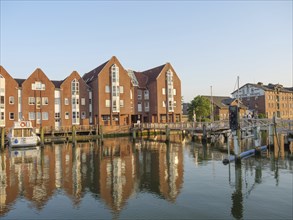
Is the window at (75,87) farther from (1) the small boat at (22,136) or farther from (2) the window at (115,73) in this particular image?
(1) the small boat at (22,136)

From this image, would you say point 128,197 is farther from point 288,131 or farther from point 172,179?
point 288,131

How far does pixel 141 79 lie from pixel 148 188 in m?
59.5

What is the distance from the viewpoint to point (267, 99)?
96.0 m

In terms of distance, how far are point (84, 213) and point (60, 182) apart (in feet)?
23.1

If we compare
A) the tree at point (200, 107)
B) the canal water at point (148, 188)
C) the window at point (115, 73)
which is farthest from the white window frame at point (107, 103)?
the canal water at point (148, 188)

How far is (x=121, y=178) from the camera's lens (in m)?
20.7

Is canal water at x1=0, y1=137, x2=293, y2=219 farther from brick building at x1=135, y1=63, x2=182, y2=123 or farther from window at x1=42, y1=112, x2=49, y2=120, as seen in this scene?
brick building at x1=135, y1=63, x2=182, y2=123

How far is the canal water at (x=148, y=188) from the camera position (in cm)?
1375

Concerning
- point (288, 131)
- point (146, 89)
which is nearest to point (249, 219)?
point (288, 131)

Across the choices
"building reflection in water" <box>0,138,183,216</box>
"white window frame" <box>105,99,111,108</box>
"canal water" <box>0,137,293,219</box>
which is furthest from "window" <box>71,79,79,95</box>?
"canal water" <box>0,137,293,219</box>

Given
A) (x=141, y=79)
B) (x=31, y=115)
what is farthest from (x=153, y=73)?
(x=31, y=115)

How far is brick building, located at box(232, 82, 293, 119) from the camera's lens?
95.5m

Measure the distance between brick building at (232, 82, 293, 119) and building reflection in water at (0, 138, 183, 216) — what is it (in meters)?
Answer: 73.7

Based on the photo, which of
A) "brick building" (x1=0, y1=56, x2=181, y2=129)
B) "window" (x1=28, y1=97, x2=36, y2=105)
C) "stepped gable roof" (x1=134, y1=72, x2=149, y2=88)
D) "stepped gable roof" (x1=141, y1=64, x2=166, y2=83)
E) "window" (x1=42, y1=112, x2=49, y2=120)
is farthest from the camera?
"stepped gable roof" (x1=134, y1=72, x2=149, y2=88)
